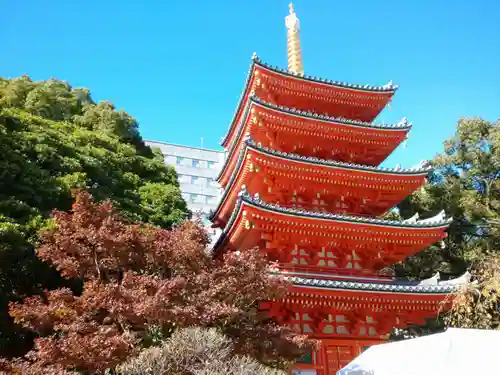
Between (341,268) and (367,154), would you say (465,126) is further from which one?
(341,268)

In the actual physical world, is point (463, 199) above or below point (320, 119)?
below

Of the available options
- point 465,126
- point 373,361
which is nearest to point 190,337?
point 373,361

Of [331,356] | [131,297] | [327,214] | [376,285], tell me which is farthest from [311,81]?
[131,297]

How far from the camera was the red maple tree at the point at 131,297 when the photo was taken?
8.73 m

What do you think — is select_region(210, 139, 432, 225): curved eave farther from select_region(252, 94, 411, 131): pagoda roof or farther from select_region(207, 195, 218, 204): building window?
select_region(207, 195, 218, 204): building window

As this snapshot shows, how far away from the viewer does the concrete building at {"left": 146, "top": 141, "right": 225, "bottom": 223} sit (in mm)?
64812

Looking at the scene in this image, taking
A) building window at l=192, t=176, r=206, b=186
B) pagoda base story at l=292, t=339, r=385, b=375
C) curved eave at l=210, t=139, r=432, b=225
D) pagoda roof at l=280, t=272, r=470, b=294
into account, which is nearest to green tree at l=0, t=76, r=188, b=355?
curved eave at l=210, t=139, r=432, b=225

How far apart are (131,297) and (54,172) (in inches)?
419

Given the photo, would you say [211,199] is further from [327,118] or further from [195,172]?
[327,118]

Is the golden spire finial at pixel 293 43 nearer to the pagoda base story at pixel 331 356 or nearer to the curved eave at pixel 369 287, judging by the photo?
the curved eave at pixel 369 287

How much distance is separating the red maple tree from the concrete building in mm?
52914

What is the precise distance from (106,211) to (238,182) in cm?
579

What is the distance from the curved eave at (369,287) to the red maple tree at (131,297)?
1.83 m

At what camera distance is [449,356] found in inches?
284
